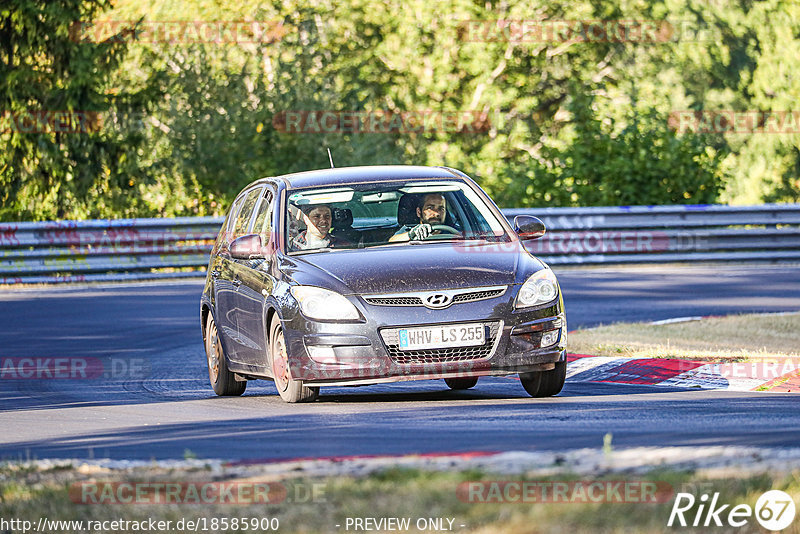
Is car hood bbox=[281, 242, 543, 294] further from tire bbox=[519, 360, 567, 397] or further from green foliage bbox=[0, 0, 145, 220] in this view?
green foliage bbox=[0, 0, 145, 220]

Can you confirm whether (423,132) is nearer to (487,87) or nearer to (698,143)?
(487,87)

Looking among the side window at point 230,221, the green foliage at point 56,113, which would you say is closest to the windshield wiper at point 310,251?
the side window at point 230,221

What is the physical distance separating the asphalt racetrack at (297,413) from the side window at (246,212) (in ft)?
4.24

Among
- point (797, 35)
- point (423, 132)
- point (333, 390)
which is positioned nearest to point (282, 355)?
point (333, 390)

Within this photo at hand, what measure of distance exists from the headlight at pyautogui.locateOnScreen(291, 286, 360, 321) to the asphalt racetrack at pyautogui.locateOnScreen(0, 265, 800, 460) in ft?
1.98

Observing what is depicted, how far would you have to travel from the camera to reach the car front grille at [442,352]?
31.5 feet

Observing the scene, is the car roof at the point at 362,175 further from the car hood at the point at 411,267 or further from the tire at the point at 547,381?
the tire at the point at 547,381

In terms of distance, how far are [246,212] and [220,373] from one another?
133cm

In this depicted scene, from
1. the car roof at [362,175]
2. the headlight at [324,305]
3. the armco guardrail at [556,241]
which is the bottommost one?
the armco guardrail at [556,241]

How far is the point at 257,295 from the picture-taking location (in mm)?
10672

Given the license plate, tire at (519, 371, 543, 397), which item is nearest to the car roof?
tire at (519, 371, 543, 397)

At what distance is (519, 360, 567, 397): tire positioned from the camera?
10234 mm

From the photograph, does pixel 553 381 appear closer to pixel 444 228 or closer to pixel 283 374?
pixel 444 228

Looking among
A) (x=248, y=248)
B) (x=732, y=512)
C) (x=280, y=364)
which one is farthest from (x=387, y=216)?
(x=732, y=512)
